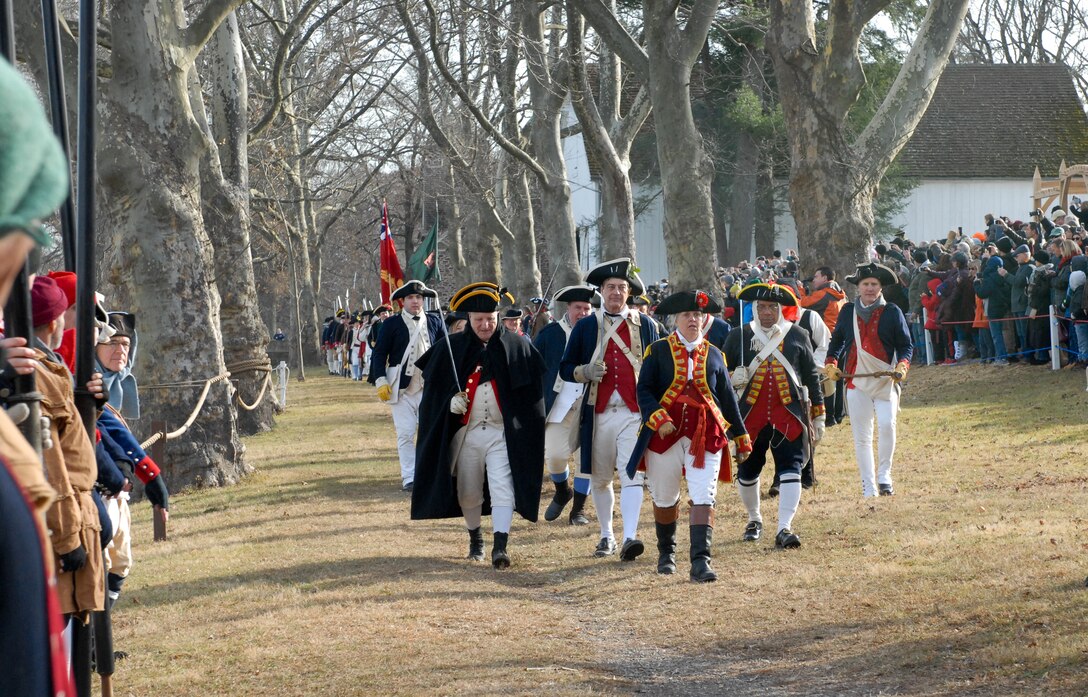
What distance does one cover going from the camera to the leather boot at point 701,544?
31.4 feet

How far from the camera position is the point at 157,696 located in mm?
6855

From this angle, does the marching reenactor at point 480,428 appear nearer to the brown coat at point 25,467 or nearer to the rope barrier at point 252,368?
the brown coat at point 25,467

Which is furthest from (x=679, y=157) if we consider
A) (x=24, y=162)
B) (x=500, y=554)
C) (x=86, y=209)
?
(x=24, y=162)

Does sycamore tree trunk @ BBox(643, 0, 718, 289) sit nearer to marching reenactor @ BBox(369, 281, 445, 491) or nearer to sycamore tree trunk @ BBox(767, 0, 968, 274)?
sycamore tree trunk @ BBox(767, 0, 968, 274)

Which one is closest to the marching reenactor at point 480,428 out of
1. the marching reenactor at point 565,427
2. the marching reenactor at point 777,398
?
the marching reenactor at point 565,427

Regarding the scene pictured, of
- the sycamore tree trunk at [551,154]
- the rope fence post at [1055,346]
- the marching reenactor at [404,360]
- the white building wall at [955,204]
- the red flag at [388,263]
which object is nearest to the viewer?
the red flag at [388,263]

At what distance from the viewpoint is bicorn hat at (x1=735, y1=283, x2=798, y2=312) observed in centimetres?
1128

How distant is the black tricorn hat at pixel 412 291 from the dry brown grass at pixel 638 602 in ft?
7.30

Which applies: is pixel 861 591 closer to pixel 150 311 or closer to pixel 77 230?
pixel 77 230

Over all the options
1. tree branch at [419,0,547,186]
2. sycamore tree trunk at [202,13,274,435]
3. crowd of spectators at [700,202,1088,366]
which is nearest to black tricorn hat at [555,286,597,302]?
crowd of spectators at [700,202,1088,366]

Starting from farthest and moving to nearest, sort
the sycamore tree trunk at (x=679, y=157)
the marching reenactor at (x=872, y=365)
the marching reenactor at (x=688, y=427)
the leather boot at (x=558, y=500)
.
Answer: the sycamore tree trunk at (x=679, y=157), the leather boot at (x=558, y=500), the marching reenactor at (x=872, y=365), the marching reenactor at (x=688, y=427)

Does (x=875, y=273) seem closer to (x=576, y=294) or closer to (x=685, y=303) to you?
(x=576, y=294)

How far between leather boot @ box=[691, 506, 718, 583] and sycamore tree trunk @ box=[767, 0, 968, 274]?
9945mm

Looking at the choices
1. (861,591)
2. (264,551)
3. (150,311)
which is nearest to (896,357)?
(861,591)
